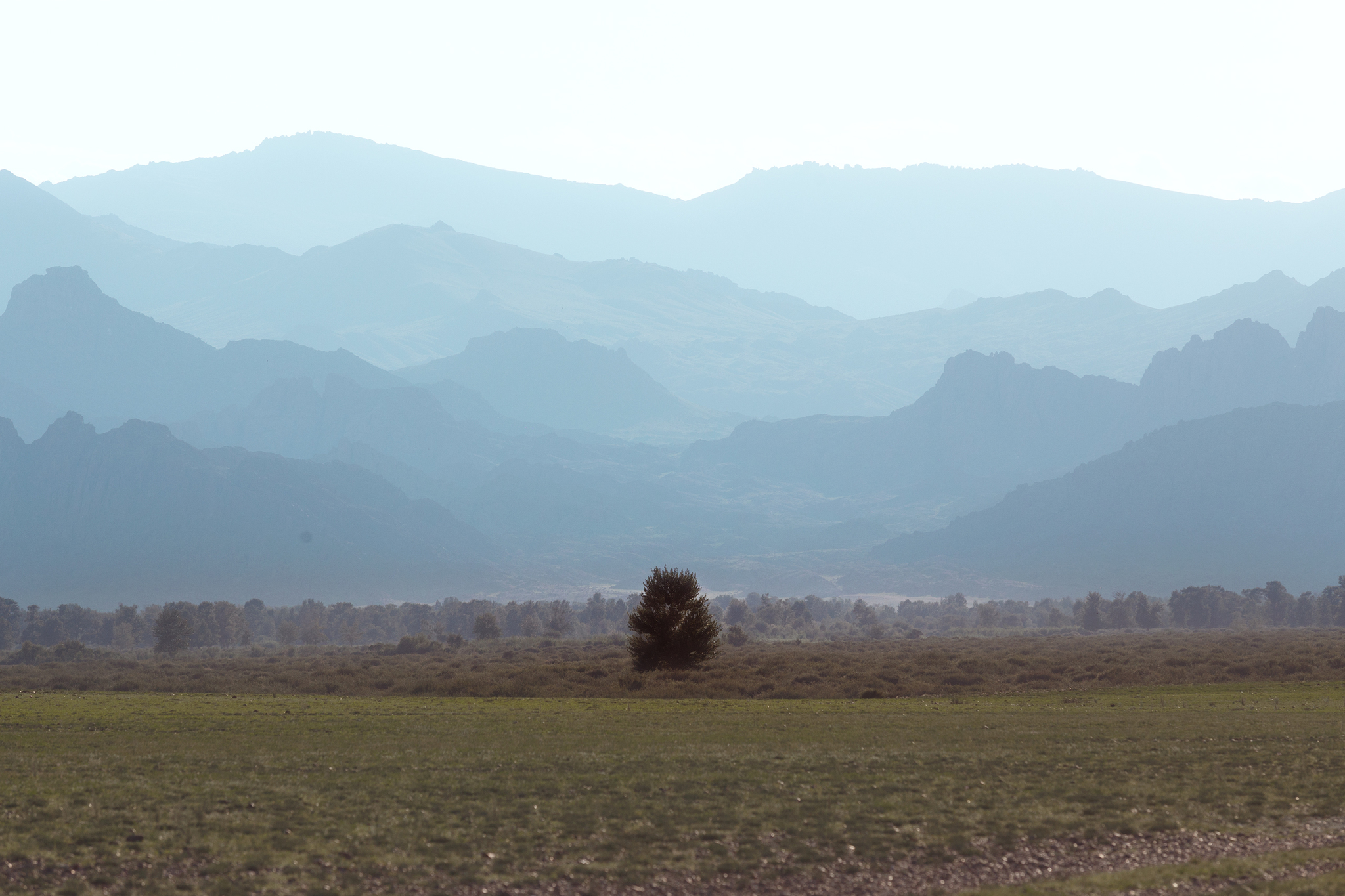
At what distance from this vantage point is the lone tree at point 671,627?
206 feet

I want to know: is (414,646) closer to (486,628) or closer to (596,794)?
(486,628)

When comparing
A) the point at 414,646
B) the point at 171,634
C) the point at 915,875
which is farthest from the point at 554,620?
the point at 915,875

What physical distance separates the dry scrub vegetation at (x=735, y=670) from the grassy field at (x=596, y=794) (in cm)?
2321

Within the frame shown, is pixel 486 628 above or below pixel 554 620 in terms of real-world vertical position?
below

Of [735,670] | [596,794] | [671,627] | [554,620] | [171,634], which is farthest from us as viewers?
[554,620]

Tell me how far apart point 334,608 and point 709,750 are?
6832 inches

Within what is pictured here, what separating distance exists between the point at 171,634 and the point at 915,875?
382ft

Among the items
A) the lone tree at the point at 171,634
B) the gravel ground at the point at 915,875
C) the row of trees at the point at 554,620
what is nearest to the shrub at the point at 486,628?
the row of trees at the point at 554,620

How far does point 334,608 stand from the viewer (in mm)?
188500

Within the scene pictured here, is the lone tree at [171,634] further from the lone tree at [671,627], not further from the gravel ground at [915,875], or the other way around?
the gravel ground at [915,875]

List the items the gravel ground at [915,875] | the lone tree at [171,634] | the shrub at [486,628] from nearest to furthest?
1. the gravel ground at [915,875]
2. the lone tree at [171,634]
3. the shrub at [486,628]

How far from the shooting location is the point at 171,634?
116 meters

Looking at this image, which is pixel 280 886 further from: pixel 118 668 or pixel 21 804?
pixel 118 668

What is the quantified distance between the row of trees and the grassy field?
105 m
